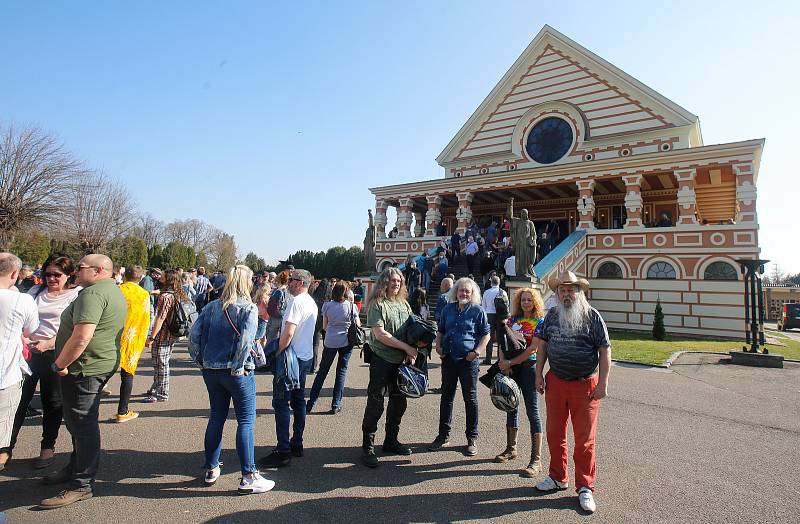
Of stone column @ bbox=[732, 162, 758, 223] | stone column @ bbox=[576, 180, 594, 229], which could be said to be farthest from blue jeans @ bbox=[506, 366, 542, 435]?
stone column @ bbox=[732, 162, 758, 223]

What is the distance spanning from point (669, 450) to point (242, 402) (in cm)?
441

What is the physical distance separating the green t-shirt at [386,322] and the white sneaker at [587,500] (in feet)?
6.13

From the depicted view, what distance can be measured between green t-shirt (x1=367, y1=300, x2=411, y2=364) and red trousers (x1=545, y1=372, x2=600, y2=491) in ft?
4.69

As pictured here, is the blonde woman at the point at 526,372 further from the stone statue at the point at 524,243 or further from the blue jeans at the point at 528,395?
the stone statue at the point at 524,243

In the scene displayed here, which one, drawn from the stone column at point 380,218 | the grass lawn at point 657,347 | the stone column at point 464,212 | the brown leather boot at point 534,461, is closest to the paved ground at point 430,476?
the brown leather boot at point 534,461

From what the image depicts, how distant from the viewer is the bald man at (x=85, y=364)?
131 inches

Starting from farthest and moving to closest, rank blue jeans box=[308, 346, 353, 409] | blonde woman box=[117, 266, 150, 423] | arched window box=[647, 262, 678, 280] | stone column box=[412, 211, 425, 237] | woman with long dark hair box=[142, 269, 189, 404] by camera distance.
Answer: stone column box=[412, 211, 425, 237] < arched window box=[647, 262, 678, 280] < woman with long dark hair box=[142, 269, 189, 404] < blue jeans box=[308, 346, 353, 409] < blonde woman box=[117, 266, 150, 423]

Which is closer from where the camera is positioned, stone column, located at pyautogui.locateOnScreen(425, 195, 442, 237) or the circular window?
the circular window

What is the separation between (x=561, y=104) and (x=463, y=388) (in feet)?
66.1

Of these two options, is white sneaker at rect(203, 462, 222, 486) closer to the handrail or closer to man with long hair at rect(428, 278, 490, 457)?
man with long hair at rect(428, 278, 490, 457)

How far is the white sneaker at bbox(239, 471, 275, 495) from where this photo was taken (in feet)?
11.4

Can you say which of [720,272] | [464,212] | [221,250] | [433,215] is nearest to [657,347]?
[720,272]

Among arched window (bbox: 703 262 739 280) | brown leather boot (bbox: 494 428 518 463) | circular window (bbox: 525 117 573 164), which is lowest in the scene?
brown leather boot (bbox: 494 428 518 463)

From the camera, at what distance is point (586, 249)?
693 inches
